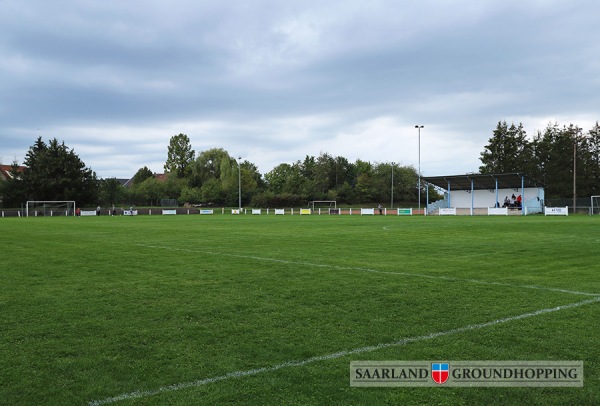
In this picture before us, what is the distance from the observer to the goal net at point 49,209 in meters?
64.3

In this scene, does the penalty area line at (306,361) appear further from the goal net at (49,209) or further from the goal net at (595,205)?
the goal net at (49,209)

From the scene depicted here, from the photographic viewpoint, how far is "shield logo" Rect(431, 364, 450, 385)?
417cm

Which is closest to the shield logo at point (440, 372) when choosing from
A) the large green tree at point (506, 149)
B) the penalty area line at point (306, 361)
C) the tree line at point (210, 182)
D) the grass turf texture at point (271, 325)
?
the grass turf texture at point (271, 325)

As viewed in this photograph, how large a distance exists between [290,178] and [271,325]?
90561mm

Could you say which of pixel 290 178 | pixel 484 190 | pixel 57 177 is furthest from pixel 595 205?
pixel 57 177

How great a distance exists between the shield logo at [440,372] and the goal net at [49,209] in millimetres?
68331

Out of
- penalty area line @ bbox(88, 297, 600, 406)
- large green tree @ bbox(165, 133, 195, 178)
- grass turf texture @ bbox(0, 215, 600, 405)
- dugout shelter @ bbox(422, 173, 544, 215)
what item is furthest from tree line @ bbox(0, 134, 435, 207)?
penalty area line @ bbox(88, 297, 600, 406)

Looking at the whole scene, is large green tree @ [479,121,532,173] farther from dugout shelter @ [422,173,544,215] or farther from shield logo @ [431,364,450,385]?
shield logo @ [431,364,450,385]

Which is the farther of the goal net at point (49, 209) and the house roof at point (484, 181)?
the goal net at point (49, 209)

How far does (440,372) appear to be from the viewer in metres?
4.28

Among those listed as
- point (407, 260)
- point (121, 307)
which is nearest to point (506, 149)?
point (407, 260)

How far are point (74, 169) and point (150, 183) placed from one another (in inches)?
708

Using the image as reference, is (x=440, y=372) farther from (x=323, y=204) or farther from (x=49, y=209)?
(x=323, y=204)

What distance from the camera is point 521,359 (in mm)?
4570
